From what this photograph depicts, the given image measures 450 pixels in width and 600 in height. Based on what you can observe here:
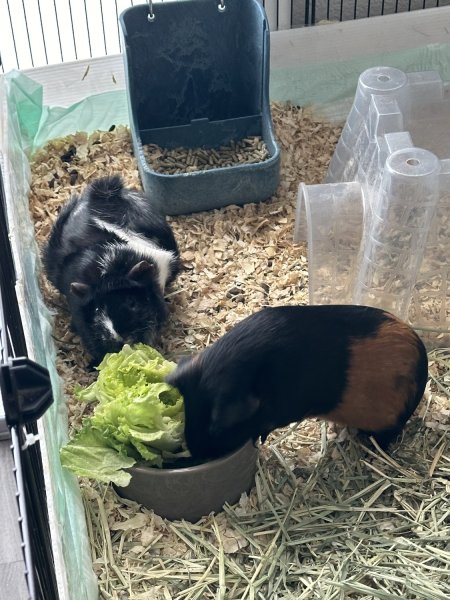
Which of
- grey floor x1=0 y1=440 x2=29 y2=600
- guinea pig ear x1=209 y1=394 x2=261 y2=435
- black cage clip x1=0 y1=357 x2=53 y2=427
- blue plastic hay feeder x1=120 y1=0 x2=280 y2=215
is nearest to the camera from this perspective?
black cage clip x1=0 y1=357 x2=53 y2=427

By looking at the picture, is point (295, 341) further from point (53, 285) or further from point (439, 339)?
point (53, 285)

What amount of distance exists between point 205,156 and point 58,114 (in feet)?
2.79

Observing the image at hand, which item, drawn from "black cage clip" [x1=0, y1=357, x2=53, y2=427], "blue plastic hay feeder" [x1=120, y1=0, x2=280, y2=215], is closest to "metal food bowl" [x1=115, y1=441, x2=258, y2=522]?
"black cage clip" [x1=0, y1=357, x2=53, y2=427]

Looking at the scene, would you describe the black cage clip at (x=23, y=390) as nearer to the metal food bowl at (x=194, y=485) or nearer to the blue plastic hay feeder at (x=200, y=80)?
the metal food bowl at (x=194, y=485)

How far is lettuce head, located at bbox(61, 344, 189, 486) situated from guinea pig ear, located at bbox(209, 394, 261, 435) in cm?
18

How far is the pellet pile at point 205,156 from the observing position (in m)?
4.41

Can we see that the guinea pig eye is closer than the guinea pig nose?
No

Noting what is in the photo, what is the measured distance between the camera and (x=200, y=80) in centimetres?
459

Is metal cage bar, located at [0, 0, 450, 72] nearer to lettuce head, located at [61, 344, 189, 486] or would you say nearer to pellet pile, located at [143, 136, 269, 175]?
pellet pile, located at [143, 136, 269, 175]

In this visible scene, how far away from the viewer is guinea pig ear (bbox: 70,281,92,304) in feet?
10.8

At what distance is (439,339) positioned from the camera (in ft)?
11.5

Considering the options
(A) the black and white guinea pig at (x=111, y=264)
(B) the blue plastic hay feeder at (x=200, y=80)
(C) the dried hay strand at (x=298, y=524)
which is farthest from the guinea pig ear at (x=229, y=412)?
(B) the blue plastic hay feeder at (x=200, y=80)

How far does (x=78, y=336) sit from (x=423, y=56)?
269cm

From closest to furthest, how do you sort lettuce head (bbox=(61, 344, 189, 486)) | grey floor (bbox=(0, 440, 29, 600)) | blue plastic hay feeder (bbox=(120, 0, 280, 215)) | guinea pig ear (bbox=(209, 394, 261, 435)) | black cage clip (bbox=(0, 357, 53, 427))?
black cage clip (bbox=(0, 357, 53, 427))
grey floor (bbox=(0, 440, 29, 600))
guinea pig ear (bbox=(209, 394, 261, 435))
lettuce head (bbox=(61, 344, 189, 486))
blue plastic hay feeder (bbox=(120, 0, 280, 215))
